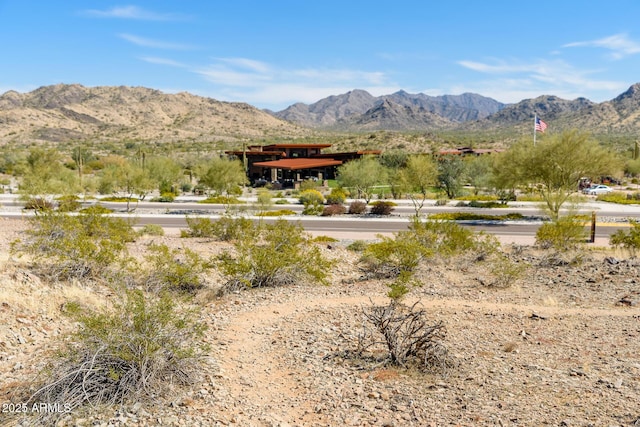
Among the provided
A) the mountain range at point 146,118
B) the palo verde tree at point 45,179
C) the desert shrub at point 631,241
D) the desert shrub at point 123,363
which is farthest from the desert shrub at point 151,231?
the mountain range at point 146,118

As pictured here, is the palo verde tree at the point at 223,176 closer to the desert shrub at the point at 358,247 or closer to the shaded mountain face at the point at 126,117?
the desert shrub at the point at 358,247

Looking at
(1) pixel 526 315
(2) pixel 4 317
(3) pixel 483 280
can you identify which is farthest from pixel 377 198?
(2) pixel 4 317

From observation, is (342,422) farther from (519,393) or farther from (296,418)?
(519,393)

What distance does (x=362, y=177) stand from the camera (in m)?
49.8

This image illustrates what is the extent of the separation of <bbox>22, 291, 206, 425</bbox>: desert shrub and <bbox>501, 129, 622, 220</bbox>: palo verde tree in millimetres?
31062

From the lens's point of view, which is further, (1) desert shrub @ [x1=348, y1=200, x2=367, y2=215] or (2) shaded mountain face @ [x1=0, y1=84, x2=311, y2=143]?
(2) shaded mountain face @ [x1=0, y1=84, x2=311, y2=143]

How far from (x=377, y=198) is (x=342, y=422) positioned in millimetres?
47201

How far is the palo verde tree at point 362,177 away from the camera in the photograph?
49844 mm

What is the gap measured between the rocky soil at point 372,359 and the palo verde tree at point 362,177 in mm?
34177

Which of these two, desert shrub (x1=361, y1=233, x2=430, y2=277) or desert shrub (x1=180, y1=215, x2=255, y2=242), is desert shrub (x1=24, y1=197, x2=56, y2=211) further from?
desert shrub (x1=361, y1=233, x2=430, y2=277)

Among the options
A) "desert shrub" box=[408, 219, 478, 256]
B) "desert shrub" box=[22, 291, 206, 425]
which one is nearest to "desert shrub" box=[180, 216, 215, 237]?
"desert shrub" box=[408, 219, 478, 256]

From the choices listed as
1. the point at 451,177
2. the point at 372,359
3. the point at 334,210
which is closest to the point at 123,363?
the point at 372,359

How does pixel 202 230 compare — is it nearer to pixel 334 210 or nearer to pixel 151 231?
pixel 151 231

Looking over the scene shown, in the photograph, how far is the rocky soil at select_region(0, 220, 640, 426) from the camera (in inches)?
293
